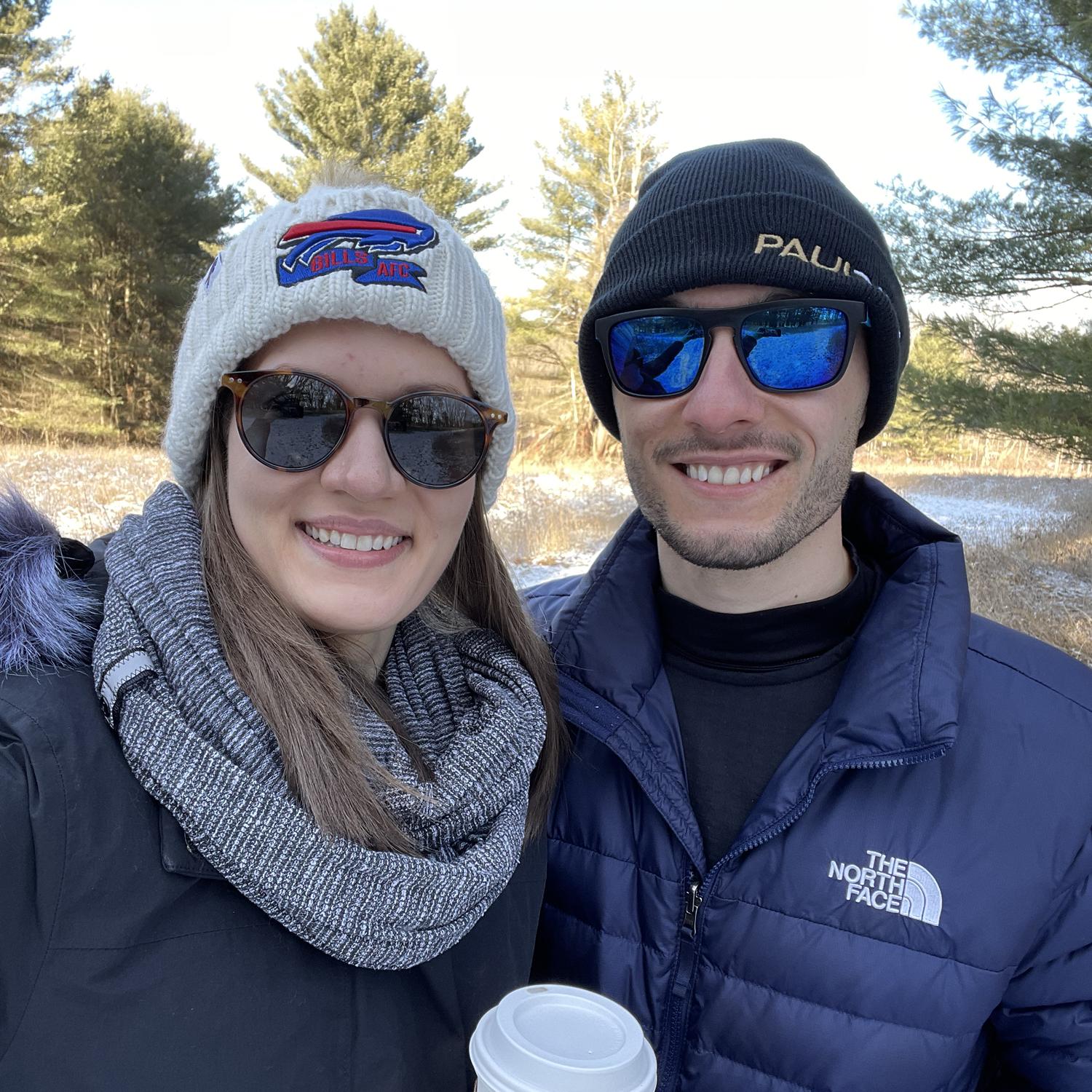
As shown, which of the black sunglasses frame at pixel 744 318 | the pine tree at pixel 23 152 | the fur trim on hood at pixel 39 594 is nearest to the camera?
the fur trim on hood at pixel 39 594

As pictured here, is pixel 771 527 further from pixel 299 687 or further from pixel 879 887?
pixel 299 687

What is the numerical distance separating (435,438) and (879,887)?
46.0 inches

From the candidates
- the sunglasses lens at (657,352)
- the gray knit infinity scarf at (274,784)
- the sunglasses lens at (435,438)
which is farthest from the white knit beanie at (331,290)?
the sunglasses lens at (657,352)

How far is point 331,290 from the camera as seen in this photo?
1315 millimetres

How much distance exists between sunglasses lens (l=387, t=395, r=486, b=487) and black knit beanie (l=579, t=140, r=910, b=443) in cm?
60

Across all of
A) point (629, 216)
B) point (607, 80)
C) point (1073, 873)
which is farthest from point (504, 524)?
point (607, 80)

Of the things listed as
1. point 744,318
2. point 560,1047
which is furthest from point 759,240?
point 560,1047

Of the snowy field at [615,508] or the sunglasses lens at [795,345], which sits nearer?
the sunglasses lens at [795,345]

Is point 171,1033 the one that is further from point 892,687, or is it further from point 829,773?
point 892,687

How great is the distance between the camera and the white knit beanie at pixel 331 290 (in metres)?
1.33

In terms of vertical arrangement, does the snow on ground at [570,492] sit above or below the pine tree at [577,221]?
below

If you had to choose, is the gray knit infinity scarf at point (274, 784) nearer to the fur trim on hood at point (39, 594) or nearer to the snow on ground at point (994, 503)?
the fur trim on hood at point (39, 594)

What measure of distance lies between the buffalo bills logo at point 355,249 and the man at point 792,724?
603 mm

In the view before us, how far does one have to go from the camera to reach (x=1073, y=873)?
146 cm
